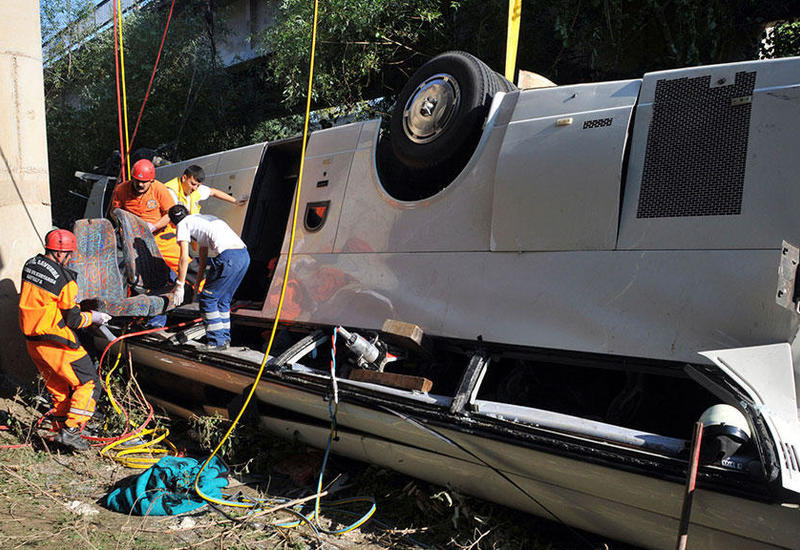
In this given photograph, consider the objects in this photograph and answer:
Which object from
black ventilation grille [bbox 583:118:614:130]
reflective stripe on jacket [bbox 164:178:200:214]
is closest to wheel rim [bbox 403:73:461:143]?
black ventilation grille [bbox 583:118:614:130]

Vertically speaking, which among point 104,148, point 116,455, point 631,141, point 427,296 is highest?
point 104,148

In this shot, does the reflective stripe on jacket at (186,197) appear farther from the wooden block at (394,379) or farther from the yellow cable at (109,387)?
the wooden block at (394,379)

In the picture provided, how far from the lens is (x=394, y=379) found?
3.83m

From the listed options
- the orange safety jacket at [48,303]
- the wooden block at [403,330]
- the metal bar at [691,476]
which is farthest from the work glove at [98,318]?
the metal bar at [691,476]

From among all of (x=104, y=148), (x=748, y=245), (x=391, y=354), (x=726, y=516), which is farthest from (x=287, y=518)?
(x=104, y=148)

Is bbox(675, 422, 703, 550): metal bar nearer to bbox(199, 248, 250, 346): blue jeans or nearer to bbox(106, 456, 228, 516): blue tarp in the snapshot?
bbox(106, 456, 228, 516): blue tarp

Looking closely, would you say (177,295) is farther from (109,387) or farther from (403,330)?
(403,330)

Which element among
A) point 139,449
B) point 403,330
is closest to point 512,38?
point 403,330

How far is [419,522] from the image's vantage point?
3.71 metres

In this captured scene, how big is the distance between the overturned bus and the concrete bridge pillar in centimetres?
276

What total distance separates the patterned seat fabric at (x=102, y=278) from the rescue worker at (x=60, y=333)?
1.08 feet

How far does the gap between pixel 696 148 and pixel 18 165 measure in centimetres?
651

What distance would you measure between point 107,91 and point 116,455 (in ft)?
37.6

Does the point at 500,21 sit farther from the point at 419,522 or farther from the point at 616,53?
the point at 419,522
